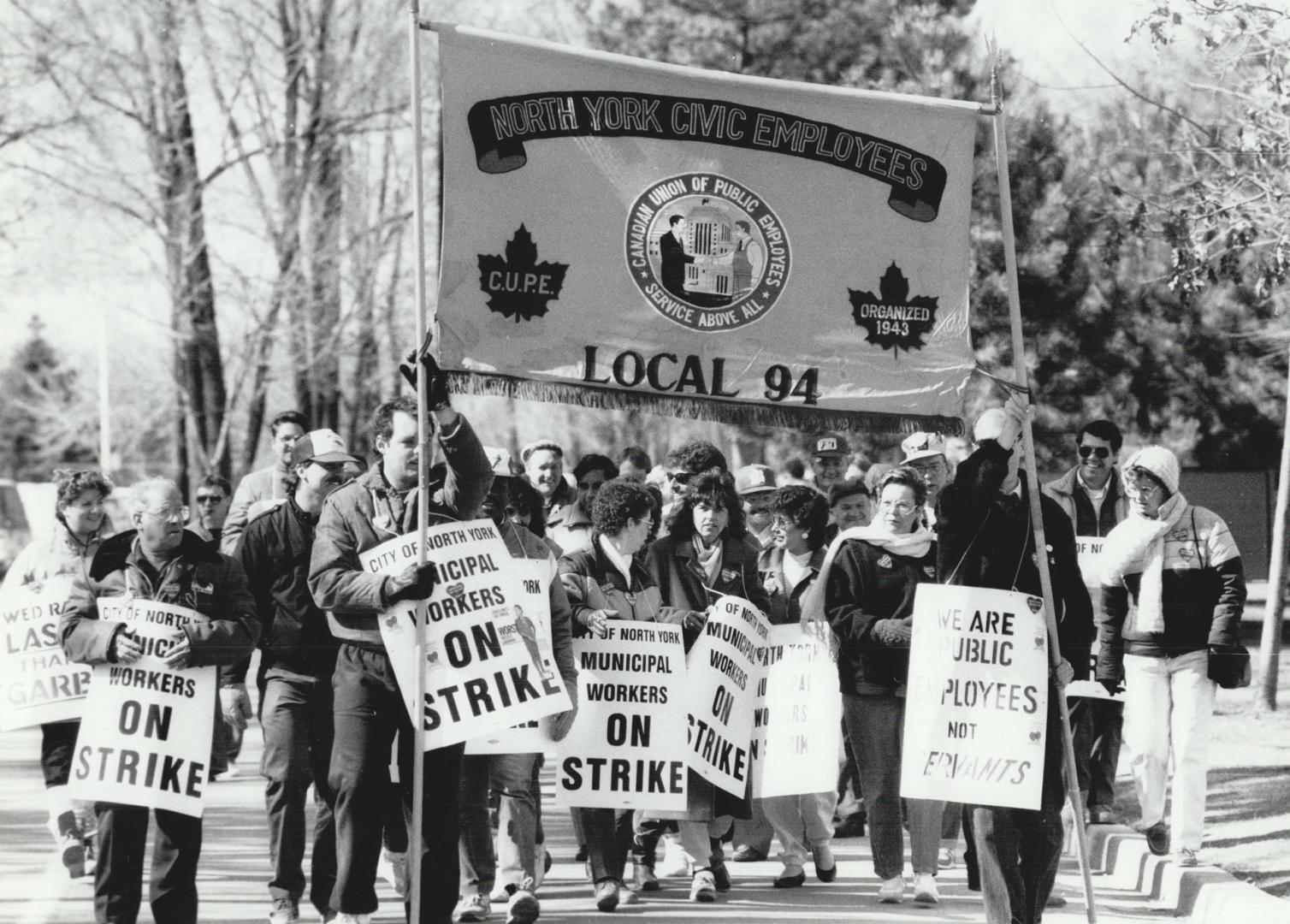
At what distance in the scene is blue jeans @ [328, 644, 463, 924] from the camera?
710cm

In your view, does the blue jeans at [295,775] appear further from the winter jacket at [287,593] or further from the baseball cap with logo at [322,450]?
the baseball cap with logo at [322,450]

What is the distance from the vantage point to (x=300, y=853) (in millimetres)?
8180

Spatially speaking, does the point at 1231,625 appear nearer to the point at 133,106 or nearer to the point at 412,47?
the point at 412,47

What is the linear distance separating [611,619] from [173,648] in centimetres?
225

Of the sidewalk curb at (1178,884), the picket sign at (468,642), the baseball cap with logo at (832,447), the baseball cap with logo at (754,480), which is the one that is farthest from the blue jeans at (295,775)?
the baseball cap with logo at (832,447)

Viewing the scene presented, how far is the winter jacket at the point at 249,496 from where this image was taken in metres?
10.7

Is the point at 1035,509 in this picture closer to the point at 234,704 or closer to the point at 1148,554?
the point at 1148,554

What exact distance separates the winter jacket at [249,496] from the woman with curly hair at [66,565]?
1.38 m

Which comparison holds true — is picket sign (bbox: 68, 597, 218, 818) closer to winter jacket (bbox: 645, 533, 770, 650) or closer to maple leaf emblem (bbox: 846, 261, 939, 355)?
winter jacket (bbox: 645, 533, 770, 650)

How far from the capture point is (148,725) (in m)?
7.40

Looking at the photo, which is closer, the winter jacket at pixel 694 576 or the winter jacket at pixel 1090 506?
the winter jacket at pixel 694 576

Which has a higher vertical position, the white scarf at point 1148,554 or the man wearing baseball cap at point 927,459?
the man wearing baseball cap at point 927,459

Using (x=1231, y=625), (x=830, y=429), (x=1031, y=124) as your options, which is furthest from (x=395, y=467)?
(x=1031, y=124)

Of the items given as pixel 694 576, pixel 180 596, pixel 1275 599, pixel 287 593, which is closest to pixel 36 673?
pixel 287 593
